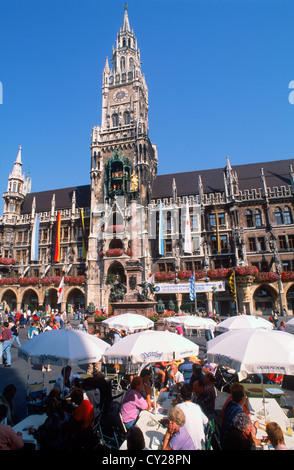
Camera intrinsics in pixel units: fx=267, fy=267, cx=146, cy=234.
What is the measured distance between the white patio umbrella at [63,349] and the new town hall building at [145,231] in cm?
2540

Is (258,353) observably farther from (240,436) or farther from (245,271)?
(245,271)

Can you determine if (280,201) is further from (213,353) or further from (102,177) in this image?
(213,353)

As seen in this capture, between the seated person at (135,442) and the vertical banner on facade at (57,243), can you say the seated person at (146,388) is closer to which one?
the seated person at (135,442)

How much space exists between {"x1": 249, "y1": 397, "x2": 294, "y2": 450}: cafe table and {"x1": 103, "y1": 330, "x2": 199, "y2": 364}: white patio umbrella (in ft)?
5.81

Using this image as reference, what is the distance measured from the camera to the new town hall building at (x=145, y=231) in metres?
33.3

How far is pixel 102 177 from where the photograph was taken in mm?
40250

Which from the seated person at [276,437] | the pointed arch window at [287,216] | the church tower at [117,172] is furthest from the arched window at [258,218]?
the seated person at [276,437]

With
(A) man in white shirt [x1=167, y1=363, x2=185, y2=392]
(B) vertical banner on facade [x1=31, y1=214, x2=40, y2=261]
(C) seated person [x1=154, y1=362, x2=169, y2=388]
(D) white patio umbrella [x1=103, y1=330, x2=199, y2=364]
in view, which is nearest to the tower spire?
(B) vertical banner on facade [x1=31, y1=214, x2=40, y2=261]

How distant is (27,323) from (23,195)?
27917mm

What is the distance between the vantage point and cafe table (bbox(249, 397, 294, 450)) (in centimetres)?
469

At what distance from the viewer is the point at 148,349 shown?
20.8 feet

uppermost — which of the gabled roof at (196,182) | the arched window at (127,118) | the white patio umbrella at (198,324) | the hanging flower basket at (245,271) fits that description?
the arched window at (127,118)
